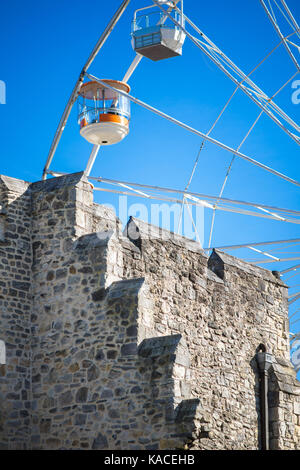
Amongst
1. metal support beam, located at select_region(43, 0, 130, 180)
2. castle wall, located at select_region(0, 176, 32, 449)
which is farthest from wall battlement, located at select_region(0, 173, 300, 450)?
metal support beam, located at select_region(43, 0, 130, 180)

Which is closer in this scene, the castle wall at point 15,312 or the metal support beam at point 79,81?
the castle wall at point 15,312

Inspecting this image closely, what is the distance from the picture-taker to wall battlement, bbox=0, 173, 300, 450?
17.2 m

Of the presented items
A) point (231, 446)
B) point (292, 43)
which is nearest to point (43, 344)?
point (231, 446)

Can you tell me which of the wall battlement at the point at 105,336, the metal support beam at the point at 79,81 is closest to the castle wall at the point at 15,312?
the wall battlement at the point at 105,336

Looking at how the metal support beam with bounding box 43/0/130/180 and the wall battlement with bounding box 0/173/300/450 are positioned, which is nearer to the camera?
the wall battlement with bounding box 0/173/300/450

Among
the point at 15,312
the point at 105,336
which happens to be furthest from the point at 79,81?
the point at 105,336

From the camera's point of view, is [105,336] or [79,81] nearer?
[105,336]

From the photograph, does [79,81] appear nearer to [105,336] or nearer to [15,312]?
[15,312]

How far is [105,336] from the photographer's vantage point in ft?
58.0

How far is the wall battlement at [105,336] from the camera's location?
17156mm

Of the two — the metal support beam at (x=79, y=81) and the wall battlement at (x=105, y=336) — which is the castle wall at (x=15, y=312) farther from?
the metal support beam at (x=79, y=81)

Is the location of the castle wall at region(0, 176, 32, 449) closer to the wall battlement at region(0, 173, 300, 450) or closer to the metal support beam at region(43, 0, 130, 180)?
the wall battlement at region(0, 173, 300, 450)

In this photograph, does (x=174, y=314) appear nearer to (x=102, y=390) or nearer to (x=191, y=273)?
(x=191, y=273)
